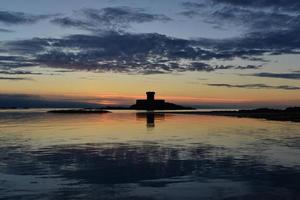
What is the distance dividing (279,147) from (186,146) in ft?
23.7

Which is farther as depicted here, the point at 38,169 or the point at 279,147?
the point at 279,147

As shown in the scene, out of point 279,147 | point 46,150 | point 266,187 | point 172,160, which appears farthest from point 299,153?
point 46,150

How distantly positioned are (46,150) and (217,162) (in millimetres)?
13488

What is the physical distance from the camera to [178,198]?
51.0 feet

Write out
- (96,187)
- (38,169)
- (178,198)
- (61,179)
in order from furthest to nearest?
(38,169)
(61,179)
(96,187)
(178,198)

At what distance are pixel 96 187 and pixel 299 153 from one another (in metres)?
16.8

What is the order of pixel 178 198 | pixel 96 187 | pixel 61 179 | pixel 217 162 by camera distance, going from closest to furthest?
pixel 178 198, pixel 96 187, pixel 61 179, pixel 217 162

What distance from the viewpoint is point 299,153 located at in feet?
94.5

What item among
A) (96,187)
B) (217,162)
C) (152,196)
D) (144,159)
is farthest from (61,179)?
(217,162)

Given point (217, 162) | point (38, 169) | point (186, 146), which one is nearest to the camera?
point (38, 169)

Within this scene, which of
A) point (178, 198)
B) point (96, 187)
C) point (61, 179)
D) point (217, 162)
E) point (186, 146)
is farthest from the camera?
point (186, 146)

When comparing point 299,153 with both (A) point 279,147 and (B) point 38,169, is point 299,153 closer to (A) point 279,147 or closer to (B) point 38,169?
(A) point 279,147

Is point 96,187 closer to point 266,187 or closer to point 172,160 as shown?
point 266,187

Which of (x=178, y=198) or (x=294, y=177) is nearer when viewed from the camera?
(x=178, y=198)
